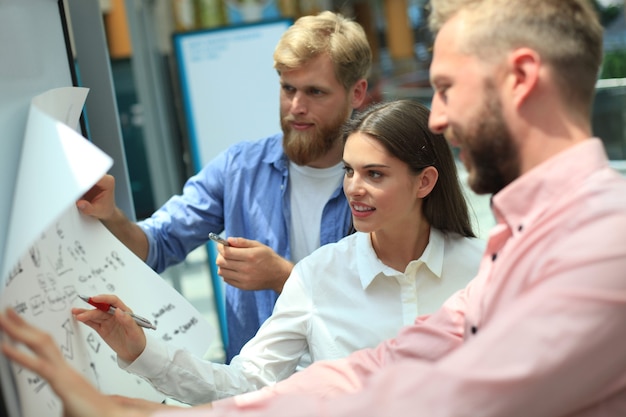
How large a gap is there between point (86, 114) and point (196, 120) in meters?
1.78

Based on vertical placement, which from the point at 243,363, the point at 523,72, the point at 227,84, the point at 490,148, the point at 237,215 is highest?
the point at 523,72

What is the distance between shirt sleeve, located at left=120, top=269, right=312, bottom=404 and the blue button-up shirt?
1.79 ft

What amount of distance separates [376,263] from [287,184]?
0.68m

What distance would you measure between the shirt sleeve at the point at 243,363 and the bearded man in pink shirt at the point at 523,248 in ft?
1.43

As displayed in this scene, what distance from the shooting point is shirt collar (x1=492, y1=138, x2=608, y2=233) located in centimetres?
130

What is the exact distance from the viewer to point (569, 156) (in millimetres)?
Result: 1307

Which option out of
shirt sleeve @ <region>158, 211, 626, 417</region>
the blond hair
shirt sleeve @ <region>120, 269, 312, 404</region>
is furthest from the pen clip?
the blond hair

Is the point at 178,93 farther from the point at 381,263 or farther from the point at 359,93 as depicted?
the point at 381,263

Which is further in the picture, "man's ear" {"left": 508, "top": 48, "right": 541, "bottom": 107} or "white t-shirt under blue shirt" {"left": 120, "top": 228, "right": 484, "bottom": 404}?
"white t-shirt under blue shirt" {"left": 120, "top": 228, "right": 484, "bottom": 404}

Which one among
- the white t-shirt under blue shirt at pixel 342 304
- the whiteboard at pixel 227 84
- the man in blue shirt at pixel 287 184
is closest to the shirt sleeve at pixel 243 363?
the white t-shirt under blue shirt at pixel 342 304

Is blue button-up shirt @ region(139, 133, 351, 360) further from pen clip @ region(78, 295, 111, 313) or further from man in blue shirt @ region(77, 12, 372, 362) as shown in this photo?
pen clip @ region(78, 295, 111, 313)

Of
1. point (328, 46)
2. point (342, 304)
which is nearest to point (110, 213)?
point (342, 304)

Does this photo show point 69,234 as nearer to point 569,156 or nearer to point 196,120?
point 569,156

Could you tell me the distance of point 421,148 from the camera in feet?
7.34
